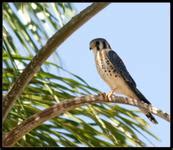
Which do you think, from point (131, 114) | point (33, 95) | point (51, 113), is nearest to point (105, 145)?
point (131, 114)

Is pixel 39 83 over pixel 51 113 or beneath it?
over

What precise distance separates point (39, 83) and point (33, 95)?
59mm

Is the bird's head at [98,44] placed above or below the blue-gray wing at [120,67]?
above

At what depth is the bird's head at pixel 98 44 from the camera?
226 centimetres

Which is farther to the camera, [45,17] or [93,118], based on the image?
[45,17]

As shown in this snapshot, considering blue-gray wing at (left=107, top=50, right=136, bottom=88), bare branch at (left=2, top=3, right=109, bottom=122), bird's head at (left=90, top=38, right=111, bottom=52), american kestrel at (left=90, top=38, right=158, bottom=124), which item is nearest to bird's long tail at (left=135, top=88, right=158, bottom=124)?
american kestrel at (left=90, top=38, right=158, bottom=124)

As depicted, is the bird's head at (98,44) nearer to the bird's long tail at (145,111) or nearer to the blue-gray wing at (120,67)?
the blue-gray wing at (120,67)

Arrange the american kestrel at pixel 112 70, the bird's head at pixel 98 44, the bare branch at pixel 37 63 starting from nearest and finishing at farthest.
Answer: the bare branch at pixel 37 63
the american kestrel at pixel 112 70
the bird's head at pixel 98 44

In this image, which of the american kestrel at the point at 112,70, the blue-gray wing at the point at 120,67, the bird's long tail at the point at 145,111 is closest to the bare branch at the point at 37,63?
the bird's long tail at the point at 145,111

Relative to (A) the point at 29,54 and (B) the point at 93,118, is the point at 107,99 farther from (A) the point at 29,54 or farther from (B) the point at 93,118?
(A) the point at 29,54

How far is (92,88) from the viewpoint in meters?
2.05

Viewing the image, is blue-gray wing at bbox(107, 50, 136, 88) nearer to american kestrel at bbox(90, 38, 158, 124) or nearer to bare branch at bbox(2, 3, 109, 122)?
american kestrel at bbox(90, 38, 158, 124)

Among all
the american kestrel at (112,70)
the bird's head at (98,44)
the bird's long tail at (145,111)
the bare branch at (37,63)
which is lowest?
the bare branch at (37,63)

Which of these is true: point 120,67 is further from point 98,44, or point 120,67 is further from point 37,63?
point 37,63
